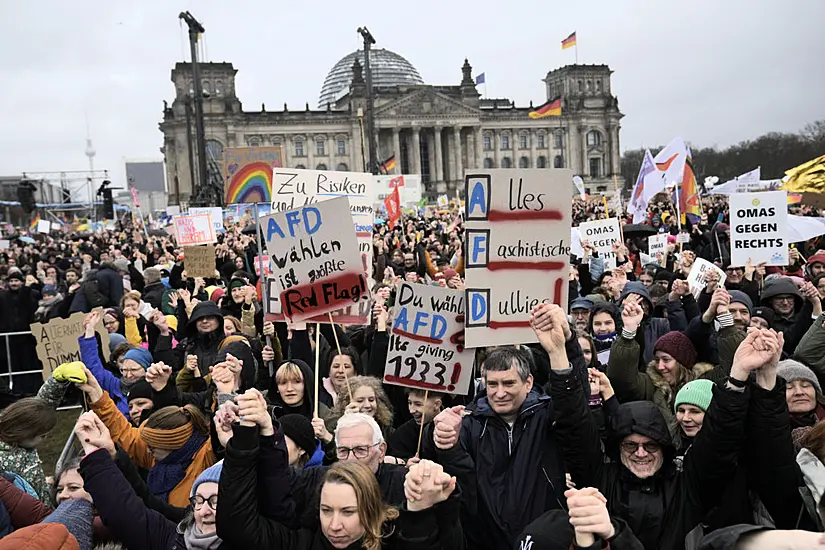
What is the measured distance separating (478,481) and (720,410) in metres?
1.09

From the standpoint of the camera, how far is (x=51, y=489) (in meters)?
3.48

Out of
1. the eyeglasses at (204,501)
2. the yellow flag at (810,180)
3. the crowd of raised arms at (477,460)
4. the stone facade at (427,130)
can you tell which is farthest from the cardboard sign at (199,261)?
the stone facade at (427,130)

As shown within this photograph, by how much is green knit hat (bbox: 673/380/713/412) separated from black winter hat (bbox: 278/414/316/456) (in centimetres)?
175

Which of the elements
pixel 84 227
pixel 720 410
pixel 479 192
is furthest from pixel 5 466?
pixel 84 227

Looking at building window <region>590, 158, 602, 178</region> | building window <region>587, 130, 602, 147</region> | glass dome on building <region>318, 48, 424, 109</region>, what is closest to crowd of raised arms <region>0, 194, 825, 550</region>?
building window <region>587, 130, 602, 147</region>

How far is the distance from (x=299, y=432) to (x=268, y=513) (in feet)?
2.22

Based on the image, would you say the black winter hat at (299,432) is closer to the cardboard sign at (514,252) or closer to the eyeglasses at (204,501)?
the eyeglasses at (204,501)

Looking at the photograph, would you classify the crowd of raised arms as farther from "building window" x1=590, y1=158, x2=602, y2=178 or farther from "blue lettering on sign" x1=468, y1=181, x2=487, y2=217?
"building window" x1=590, y1=158, x2=602, y2=178

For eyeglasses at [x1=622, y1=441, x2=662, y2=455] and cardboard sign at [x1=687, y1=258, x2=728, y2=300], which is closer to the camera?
eyeglasses at [x1=622, y1=441, x2=662, y2=455]

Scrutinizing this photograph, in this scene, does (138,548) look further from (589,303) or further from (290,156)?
(290,156)

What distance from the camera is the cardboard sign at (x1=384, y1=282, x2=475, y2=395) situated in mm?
4043

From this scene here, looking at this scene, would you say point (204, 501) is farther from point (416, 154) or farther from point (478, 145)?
point (478, 145)

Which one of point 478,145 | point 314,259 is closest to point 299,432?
point 314,259

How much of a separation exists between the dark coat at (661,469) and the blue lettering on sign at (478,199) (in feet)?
3.52
